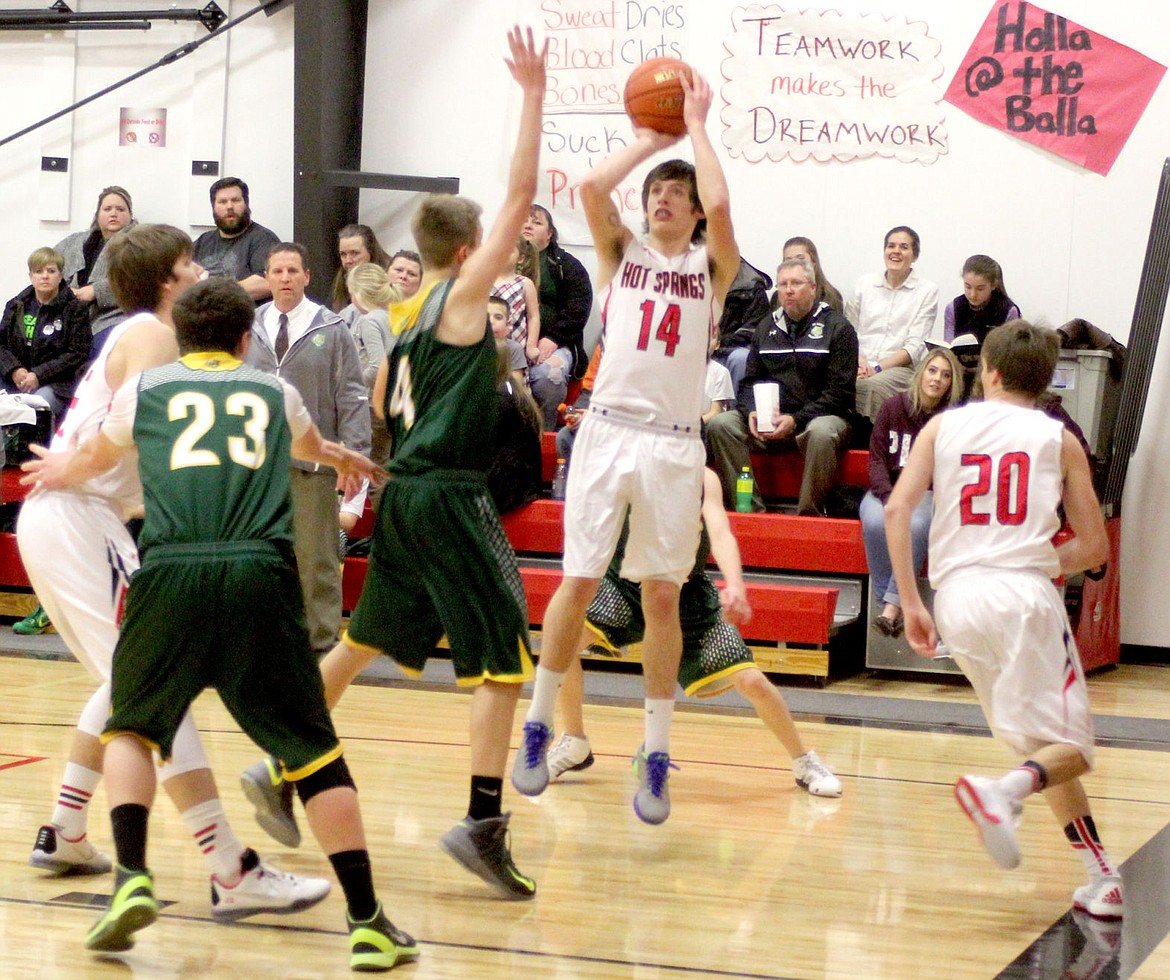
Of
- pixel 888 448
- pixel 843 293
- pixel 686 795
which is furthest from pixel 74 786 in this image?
pixel 843 293

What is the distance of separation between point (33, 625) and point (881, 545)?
4.81 metres

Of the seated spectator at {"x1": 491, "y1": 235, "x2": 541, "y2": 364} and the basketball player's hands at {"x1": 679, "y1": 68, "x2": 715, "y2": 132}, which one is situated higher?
the basketball player's hands at {"x1": 679, "y1": 68, "x2": 715, "y2": 132}

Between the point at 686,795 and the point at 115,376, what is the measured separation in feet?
7.88

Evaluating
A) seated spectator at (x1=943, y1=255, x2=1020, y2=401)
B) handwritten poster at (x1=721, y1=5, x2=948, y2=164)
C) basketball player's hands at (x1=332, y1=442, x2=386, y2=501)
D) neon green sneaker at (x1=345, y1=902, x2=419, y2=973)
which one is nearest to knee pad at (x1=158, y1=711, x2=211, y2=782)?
neon green sneaker at (x1=345, y1=902, x2=419, y2=973)

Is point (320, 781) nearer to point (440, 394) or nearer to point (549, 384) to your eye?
point (440, 394)

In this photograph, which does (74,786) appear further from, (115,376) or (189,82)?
(189,82)

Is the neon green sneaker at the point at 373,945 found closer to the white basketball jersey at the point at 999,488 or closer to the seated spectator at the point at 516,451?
the white basketball jersey at the point at 999,488

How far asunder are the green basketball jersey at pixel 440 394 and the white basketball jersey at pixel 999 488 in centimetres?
119

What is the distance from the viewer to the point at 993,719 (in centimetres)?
364

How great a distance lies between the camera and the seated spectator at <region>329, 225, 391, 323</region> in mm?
8938

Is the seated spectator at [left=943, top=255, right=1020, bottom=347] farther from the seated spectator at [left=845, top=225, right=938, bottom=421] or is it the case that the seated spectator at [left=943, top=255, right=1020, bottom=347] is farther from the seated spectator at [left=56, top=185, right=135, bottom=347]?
the seated spectator at [left=56, top=185, right=135, bottom=347]

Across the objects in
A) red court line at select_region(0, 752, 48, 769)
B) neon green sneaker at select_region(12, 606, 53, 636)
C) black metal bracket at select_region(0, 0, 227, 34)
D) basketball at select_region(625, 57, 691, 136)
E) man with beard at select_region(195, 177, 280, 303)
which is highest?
black metal bracket at select_region(0, 0, 227, 34)

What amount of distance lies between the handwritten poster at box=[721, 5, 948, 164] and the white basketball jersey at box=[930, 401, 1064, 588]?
232 inches

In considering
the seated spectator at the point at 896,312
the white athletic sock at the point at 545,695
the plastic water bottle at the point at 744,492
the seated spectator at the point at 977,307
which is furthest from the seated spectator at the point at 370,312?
the white athletic sock at the point at 545,695
